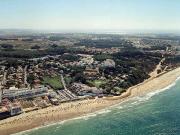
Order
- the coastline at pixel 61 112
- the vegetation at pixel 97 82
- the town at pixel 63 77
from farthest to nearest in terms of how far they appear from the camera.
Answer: the vegetation at pixel 97 82, the town at pixel 63 77, the coastline at pixel 61 112

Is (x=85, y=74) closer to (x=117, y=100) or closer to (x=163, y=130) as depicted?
(x=117, y=100)

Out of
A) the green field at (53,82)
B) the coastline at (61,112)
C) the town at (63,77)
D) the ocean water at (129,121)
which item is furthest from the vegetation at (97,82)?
the ocean water at (129,121)

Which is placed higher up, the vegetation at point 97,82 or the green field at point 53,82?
the vegetation at point 97,82

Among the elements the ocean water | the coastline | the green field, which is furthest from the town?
the ocean water

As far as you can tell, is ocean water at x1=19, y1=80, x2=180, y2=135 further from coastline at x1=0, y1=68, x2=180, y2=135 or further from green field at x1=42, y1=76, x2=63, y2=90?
green field at x1=42, y1=76, x2=63, y2=90

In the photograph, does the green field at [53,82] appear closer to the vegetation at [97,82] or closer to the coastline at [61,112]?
the vegetation at [97,82]

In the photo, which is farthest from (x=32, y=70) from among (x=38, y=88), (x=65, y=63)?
(x=38, y=88)

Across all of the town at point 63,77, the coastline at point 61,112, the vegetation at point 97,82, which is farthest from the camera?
the vegetation at point 97,82

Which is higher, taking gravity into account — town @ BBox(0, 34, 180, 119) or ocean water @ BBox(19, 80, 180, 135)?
town @ BBox(0, 34, 180, 119)
